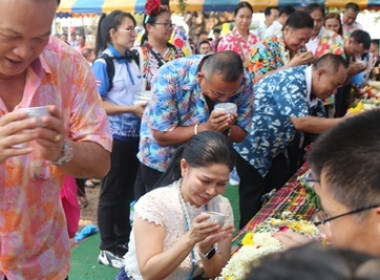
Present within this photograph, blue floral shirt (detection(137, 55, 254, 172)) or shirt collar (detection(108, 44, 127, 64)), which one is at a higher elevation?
shirt collar (detection(108, 44, 127, 64))

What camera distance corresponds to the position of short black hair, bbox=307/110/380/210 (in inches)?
53.0

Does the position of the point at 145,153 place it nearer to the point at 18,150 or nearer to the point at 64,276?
the point at 64,276

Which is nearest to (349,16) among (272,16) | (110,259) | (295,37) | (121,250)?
(272,16)

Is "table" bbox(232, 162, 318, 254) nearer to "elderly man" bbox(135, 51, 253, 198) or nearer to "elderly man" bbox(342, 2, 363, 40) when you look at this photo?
"elderly man" bbox(135, 51, 253, 198)

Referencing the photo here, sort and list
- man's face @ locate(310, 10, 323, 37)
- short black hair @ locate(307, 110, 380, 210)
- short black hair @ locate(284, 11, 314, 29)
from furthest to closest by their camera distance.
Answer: man's face @ locate(310, 10, 323, 37)
short black hair @ locate(284, 11, 314, 29)
short black hair @ locate(307, 110, 380, 210)

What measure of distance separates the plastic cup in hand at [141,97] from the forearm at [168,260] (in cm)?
176

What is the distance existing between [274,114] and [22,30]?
2725mm

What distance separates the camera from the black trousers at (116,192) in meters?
3.99

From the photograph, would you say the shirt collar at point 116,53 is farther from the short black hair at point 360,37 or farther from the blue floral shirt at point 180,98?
the short black hair at point 360,37

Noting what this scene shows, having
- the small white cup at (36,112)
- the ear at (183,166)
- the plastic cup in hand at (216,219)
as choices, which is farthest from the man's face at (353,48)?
the small white cup at (36,112)

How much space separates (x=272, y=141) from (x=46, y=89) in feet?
8.61

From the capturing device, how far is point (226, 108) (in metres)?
3.16

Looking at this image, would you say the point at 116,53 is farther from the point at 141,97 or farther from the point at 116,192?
the point at 116,192

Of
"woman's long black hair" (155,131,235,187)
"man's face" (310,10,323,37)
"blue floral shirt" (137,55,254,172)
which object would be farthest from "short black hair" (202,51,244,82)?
"man's face" (310,10,323,37)
